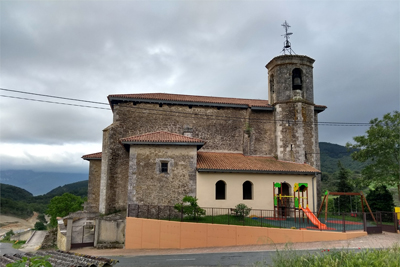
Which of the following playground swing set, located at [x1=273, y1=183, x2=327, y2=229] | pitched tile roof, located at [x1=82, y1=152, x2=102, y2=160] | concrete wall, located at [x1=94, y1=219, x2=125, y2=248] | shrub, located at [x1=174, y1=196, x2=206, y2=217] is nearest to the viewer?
shrub, located at [x1=174, y1=196, x2=206, y2=217]

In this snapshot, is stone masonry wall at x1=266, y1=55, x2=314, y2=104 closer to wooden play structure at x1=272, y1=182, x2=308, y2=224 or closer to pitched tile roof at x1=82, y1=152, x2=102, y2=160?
wooden play structure at x1=272, y1=182, x2=308, y2=224

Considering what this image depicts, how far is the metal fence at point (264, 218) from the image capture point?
1700 centimetres

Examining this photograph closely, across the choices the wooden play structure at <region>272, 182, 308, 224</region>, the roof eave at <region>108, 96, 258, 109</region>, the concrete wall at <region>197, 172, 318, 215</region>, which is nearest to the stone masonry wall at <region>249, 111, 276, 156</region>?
the roof eave at <region>108, 96, 258, 109</region>

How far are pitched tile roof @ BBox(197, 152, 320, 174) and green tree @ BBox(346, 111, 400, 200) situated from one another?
4741 mm

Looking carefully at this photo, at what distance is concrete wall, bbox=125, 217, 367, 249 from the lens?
52.0 ft

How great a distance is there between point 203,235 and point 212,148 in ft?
29.1

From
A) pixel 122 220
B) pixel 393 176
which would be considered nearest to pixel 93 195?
pixel 122 220

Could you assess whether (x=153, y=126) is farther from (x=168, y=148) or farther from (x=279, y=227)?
(x=279, y=227)

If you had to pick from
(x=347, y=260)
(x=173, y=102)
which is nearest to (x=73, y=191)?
(x=173, y=102)

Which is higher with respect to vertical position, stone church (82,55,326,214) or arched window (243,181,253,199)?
stone church (82,55,326,214)

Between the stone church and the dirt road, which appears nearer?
the stone church

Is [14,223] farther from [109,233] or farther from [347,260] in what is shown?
[347,260]

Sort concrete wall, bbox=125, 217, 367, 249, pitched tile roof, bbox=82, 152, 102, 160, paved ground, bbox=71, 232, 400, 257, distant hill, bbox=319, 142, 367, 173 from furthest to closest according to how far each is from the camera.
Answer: distant hill, bbox=319, 142, 367, 173 → pitched tile roof, bbox=82, 152, 102, 160 → concrete wall, bbox=125, 217, 367, 249 → paved ground, bbox=71, 232, 400, 257

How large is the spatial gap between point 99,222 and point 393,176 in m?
21.1
